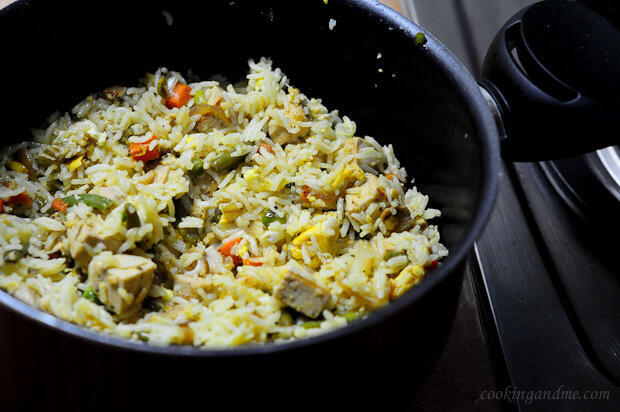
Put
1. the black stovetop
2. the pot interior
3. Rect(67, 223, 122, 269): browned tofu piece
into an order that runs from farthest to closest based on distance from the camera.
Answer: the black stovetop → the pot interior → Rect(67, 223, 122, 269): browned tofu piece

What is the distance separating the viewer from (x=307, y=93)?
231 centimetres

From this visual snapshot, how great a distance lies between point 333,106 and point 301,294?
956 mm

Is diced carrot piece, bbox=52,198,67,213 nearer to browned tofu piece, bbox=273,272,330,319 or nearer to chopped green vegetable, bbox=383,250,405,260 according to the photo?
browned tofu piece, bbox=273,272,330,319

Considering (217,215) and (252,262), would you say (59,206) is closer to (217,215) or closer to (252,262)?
(217,215)

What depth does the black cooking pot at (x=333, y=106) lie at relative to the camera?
1.24 m

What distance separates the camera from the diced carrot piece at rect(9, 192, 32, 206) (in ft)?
6.07

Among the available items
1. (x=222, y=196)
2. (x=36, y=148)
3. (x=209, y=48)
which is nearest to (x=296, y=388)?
(x=222, y=196)

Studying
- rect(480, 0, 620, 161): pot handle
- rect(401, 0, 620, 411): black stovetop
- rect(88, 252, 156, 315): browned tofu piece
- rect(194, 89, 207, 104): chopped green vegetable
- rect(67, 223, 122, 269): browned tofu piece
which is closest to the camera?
rect(88, 252, 156, 315): browned tofu piece

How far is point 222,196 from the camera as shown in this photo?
75.5 inches

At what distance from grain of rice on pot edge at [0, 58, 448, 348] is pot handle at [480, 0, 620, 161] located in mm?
390

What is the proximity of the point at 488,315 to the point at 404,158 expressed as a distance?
628 mm

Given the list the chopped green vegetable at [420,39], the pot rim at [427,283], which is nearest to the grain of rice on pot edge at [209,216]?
the pot rim at [427,283]

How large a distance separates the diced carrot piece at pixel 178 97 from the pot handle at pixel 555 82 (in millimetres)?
1026

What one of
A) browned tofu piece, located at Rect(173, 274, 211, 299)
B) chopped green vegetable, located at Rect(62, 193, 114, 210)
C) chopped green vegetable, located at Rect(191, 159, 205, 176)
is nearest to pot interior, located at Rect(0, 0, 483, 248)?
chopped green vegetable, located at Rect(62, 193, 114, 210)
